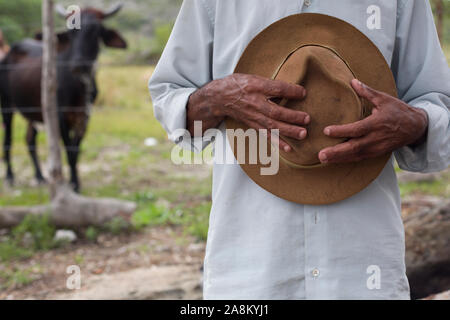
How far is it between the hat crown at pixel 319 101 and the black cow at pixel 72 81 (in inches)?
204

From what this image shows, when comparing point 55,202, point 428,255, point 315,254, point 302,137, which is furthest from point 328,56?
point 55,202

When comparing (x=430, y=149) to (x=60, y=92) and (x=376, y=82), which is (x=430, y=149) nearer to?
(x=376, y=82)

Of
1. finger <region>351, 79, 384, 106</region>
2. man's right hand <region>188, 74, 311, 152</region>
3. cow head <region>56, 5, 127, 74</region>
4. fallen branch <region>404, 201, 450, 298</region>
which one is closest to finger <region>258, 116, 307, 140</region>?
man's right hand <region>188, 74, 311, 152</region>

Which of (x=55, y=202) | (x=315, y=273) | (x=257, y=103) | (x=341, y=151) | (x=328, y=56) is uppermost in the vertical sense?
(x=328, y=56)

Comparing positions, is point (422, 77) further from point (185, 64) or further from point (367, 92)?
point (185, 64)

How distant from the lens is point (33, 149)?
691cm

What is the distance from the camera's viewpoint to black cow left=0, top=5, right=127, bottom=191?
6.07 m

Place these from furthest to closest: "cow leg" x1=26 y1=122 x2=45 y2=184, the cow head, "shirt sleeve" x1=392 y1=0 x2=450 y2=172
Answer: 1. "cow leg" x1=26 y1=122 x2=45 y2=184
2. the cow head
3. "shirt sleeve" x1=392 y1=0 x2=450 y2=172

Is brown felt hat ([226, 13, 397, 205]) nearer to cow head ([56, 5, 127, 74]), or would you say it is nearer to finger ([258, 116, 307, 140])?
finger ([258, 116, 307, 140])

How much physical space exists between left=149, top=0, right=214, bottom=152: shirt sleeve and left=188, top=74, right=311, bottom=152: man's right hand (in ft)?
0.42

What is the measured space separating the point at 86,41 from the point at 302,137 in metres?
5.37

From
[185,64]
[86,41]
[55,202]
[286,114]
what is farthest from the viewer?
[86,41]

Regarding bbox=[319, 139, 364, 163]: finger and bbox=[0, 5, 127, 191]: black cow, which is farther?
bbox=[0, 5, 127, 191]: black cow
